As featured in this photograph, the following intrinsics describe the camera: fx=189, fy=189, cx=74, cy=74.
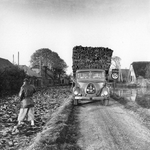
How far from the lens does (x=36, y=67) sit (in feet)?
245

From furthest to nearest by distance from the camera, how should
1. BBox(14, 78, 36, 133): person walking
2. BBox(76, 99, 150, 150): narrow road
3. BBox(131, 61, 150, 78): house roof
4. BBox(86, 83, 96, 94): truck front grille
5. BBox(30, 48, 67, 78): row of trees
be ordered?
BBox(30, 48, 67, 78): row of trees → BBox(131, 61, 150, 78): house roof → BBox(86, 83, 96, 94): truck front grille → BBox(14, 78, 36, 133): person walking → BBox(76, 99, 150, 150): narrow road

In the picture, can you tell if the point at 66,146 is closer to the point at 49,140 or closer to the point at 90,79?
the point at 49,140

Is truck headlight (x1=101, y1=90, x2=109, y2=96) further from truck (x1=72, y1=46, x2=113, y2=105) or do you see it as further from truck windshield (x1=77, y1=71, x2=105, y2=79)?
truck windshield (x1=77, y1=71, x2=105, y2=79)

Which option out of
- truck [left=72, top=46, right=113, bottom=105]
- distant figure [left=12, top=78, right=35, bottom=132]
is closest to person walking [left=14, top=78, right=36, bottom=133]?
distant figure [left=12, top=78, right=35, bottom=132]

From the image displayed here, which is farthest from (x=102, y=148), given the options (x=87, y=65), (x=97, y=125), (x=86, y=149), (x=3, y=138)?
(x=87, y=65)

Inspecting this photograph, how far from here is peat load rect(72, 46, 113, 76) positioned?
52.0 feet

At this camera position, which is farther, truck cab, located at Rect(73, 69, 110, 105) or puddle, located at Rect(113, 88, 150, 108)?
puddle, located at Rect(113, 88, 150, 108)

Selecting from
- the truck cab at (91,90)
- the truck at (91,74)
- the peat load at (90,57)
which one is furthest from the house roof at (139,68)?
the truck cab at (91,90)

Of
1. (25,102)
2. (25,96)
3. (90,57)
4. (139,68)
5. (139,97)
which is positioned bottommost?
(139,97)

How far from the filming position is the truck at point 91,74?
492 inches

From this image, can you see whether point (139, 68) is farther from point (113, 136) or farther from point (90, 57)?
point (113, 136)

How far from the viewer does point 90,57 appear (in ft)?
53.1

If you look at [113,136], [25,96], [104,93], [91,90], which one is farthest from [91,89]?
[113,136]

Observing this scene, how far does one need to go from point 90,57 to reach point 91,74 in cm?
278
